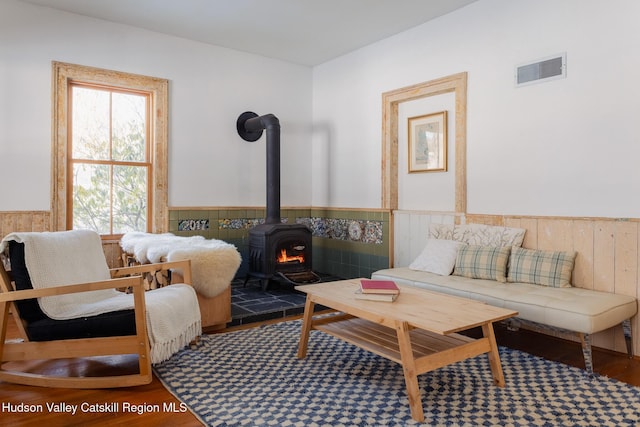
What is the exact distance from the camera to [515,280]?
11.6 feet

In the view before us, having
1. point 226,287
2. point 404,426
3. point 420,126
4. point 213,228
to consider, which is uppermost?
point 420,126

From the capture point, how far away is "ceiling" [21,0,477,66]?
4.21m

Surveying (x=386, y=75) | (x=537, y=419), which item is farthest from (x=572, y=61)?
(x=537, y=419)

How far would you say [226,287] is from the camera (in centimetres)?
364

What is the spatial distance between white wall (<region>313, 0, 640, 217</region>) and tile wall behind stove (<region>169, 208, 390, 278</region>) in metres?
0.38

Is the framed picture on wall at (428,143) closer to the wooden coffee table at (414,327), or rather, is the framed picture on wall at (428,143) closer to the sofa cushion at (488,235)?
the sofa cushion at (488,235)

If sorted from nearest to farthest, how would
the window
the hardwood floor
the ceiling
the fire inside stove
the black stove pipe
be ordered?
1. the hardwood floor
2. the ceiling
3. the window
4. the fire inside stove
5. the black stove pipe

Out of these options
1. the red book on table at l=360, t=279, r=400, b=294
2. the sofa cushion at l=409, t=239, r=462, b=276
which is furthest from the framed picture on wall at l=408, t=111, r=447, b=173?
the red book on table at l=360, t=279, r=400, b=294

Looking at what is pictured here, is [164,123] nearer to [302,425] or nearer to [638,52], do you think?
[302,425]

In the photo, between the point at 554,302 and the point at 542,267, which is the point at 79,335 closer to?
the point at 554,302

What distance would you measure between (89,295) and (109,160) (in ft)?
7.10

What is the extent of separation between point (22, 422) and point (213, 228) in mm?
3273

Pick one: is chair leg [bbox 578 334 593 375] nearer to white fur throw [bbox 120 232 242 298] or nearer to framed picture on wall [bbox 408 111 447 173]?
framed picture on wall [bbox 408 111 447 173]

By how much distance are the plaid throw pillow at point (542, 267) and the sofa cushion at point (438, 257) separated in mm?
516
